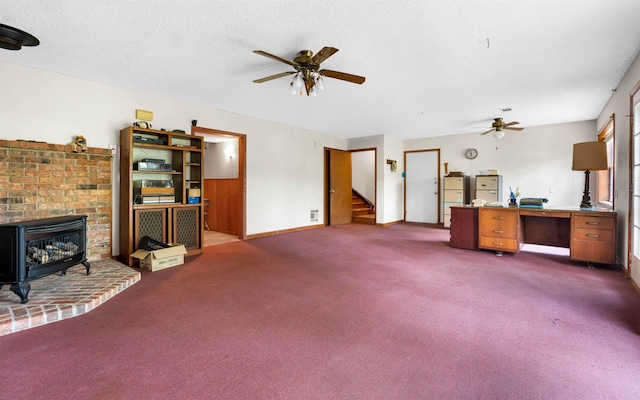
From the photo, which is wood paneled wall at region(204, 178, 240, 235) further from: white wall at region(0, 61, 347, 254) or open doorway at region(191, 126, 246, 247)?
white wall at region(0, 61, 347, 254)

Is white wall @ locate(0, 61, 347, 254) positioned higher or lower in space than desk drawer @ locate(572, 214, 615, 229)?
higher

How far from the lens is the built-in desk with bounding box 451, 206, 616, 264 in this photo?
145 inches

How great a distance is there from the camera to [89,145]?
12.3 ft

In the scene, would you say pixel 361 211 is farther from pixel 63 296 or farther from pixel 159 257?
pixel 63 296

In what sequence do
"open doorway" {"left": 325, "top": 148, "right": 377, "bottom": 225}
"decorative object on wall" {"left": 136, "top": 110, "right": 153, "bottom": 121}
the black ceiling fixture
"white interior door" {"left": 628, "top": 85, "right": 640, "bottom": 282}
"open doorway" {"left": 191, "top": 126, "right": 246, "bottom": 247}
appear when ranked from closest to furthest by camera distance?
the black ceiling fixture
"white interior door" {"left": 628, "top": 85, "right": 640, "bottom": 282}
"decorative object on wall" {"left": 136, "top": 110, "right": 153, "bottom": 121}
"open doorway" {"left": 191, "top": 126, "right": 246, "bottom": 247}
"open doorway" {"left": 325, "top": 148, "right": 377, "bottom": 225}

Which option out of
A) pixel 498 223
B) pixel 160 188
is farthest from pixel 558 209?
pixel 160 188

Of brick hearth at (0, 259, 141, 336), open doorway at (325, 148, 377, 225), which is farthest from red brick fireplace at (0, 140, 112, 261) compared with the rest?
open doorway at (325, 148, 377, 225)

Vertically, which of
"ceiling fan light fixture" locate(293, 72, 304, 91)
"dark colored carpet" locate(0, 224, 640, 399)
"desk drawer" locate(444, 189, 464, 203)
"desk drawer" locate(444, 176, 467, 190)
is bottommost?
"dark colored carpet" locate(0, 224, 640, 399)

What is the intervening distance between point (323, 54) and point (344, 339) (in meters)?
2.33

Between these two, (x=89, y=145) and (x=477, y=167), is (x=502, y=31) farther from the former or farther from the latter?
(x=477, y=167)

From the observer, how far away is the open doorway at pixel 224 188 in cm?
566

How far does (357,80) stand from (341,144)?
5.15 m

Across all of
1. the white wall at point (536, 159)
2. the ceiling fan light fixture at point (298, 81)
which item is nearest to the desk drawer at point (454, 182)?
Answer: the white wall at point (536, 159)

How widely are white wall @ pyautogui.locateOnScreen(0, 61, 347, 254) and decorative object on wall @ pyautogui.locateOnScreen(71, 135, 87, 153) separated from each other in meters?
0.12
